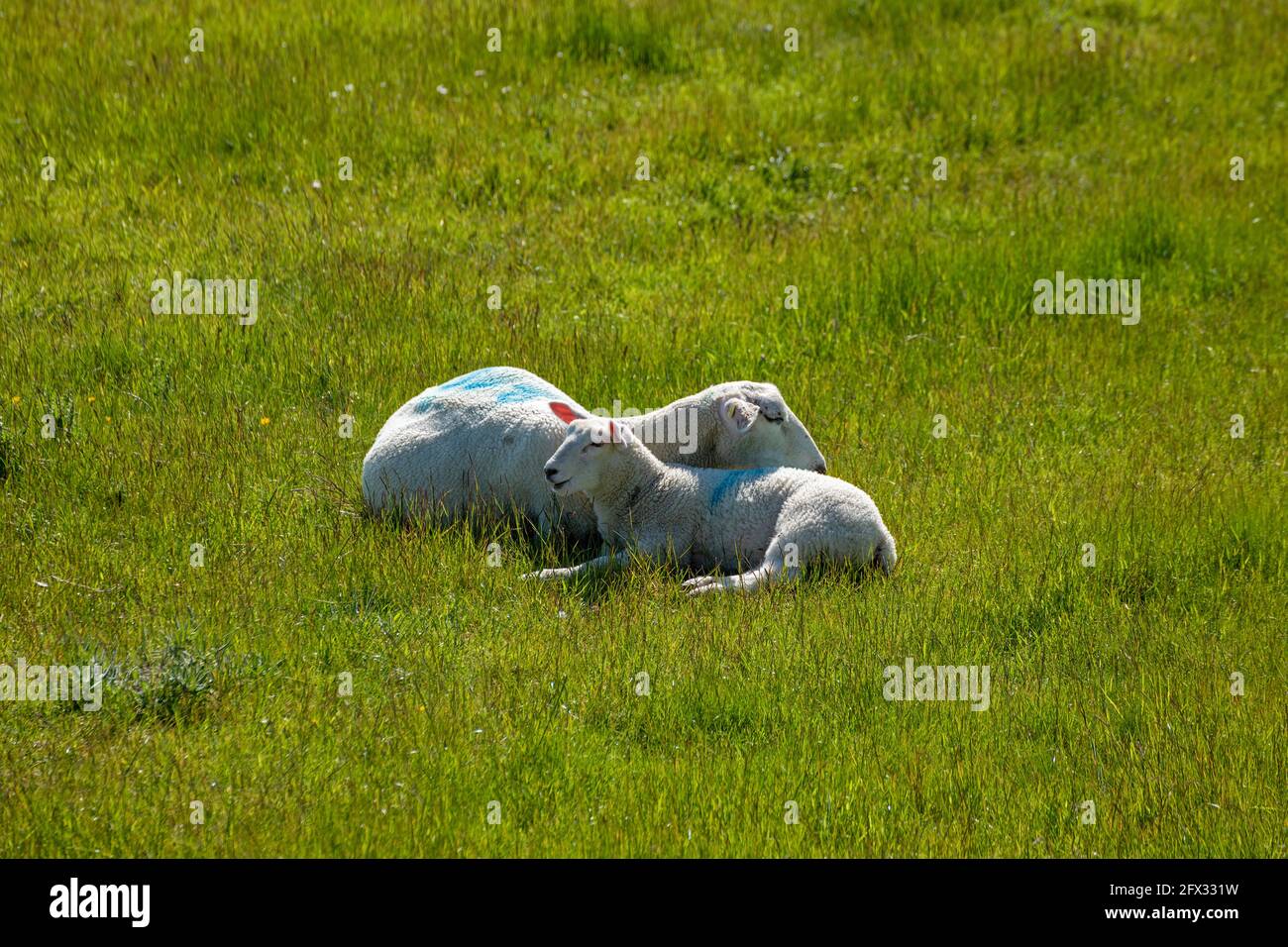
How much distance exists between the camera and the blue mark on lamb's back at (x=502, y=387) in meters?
7.98

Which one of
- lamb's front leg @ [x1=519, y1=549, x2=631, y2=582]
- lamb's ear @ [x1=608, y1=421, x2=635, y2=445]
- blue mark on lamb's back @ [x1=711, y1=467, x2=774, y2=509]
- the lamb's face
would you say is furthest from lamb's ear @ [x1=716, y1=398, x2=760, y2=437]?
lamb's front leg @ [x1=519, y1=549, x2=631, y2=582]

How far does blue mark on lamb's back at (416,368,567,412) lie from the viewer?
798 centimetres

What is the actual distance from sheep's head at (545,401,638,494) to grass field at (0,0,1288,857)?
54 cm

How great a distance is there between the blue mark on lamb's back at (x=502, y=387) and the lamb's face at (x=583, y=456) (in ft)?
2.56

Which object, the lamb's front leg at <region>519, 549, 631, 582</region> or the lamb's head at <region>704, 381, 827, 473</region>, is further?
the lamb's head at <region>704, 381, 827, 473</region>

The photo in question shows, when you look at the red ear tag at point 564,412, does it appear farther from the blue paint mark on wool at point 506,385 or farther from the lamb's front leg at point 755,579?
the lamb's front leg at point 755,579

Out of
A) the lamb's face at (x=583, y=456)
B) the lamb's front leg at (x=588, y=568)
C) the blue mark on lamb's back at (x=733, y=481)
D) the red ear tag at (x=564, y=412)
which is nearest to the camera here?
the lamb's face at (x=583, y=456)

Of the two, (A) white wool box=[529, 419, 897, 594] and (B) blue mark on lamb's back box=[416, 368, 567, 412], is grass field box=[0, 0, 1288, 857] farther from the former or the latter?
(B) blue mark on lamb's back box=[416, 368, 567, 412]

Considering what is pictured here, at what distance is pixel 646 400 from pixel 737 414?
80.0 inches

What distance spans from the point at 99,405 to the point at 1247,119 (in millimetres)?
11195

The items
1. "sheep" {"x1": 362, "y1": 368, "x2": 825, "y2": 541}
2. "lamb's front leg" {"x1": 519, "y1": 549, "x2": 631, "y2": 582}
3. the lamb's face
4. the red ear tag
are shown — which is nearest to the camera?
the lamb's face

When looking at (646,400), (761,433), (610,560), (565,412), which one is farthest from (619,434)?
(646,400)

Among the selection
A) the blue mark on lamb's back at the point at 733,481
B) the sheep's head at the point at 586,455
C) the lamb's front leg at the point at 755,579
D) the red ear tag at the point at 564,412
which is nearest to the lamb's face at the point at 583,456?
the sheep's head at the point at 586,455

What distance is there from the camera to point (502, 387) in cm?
807
